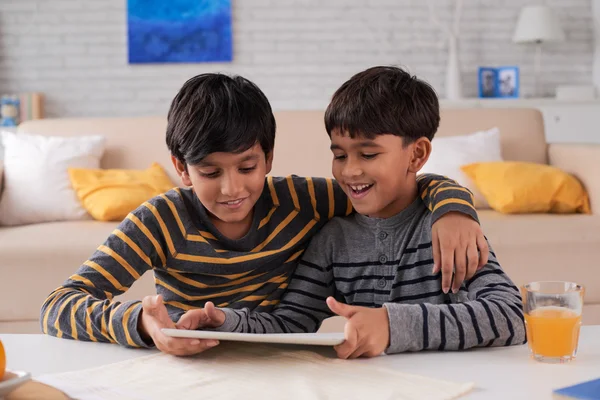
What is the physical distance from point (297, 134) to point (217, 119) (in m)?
2.12

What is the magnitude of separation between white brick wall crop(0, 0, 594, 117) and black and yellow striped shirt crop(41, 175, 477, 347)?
3.92 meters

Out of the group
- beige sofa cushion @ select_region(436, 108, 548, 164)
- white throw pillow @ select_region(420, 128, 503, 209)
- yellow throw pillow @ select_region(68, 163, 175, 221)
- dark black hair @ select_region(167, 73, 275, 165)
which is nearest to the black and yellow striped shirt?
dark black hair @ select_region(167, 73, 275, 165)

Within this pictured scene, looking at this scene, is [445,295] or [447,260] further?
[445,295]

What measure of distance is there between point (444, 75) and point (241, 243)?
4232 mm

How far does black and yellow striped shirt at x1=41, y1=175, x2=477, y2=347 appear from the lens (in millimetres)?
1253

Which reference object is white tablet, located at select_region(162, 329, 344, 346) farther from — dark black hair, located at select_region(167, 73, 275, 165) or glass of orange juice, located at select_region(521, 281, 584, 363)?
dark black hair, located at select_region(167, 73, 275, 165)

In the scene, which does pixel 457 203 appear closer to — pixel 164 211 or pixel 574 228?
pixel 164 211

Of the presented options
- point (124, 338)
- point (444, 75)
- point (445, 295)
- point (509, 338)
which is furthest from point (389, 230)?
point (444, 75)

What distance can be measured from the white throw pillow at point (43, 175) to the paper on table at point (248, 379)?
7.54 feet

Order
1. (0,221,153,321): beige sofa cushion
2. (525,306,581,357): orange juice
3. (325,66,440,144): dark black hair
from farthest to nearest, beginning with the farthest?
(0,221,153,321): beige sofa cushion
(325,66,440,144): dark black hair
(525,306,581,357): orange juice

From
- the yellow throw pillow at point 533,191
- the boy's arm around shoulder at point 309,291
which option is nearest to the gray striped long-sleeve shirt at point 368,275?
the boy's arm around shoulder at point 309,291

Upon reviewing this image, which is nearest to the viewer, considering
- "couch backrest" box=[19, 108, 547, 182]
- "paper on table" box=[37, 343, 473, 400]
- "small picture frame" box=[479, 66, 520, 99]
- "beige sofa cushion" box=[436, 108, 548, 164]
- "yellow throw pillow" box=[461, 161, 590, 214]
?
"paper on table" box=[37, 343, 473, 400]

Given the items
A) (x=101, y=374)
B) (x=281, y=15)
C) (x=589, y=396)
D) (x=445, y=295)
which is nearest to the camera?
(x=589, y=396)

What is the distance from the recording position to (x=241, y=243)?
1.36 m
